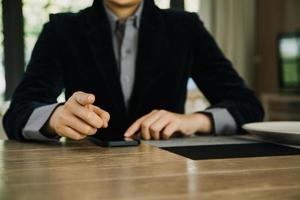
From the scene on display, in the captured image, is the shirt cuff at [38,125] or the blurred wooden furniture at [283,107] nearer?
the shirt cuff at [38,125]

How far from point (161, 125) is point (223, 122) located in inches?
8.2

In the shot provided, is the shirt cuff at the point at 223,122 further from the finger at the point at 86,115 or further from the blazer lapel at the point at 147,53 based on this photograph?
the finger at the point at 86,115

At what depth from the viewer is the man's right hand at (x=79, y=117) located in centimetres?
84

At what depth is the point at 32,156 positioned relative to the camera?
76 cm

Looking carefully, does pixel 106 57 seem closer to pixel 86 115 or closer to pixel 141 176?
pixel 86 115

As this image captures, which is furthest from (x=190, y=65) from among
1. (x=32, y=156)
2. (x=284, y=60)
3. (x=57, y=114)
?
(x=284, y=60)

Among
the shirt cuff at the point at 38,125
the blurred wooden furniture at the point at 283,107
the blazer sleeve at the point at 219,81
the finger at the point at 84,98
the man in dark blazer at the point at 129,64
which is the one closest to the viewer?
the finger at the point at 84,98

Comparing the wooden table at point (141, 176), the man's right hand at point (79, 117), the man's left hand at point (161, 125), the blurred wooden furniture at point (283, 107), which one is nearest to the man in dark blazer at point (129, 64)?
the man's left hand at point (161, 125)

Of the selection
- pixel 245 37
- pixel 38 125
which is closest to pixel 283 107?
pixel 245 37

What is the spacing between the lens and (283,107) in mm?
4711

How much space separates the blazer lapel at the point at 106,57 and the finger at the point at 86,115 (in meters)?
0.49

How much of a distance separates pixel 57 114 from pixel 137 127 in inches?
7.3

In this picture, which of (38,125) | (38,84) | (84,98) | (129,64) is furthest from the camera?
(129,64)

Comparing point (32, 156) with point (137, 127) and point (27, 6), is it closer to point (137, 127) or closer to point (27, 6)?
point (137, 127)
